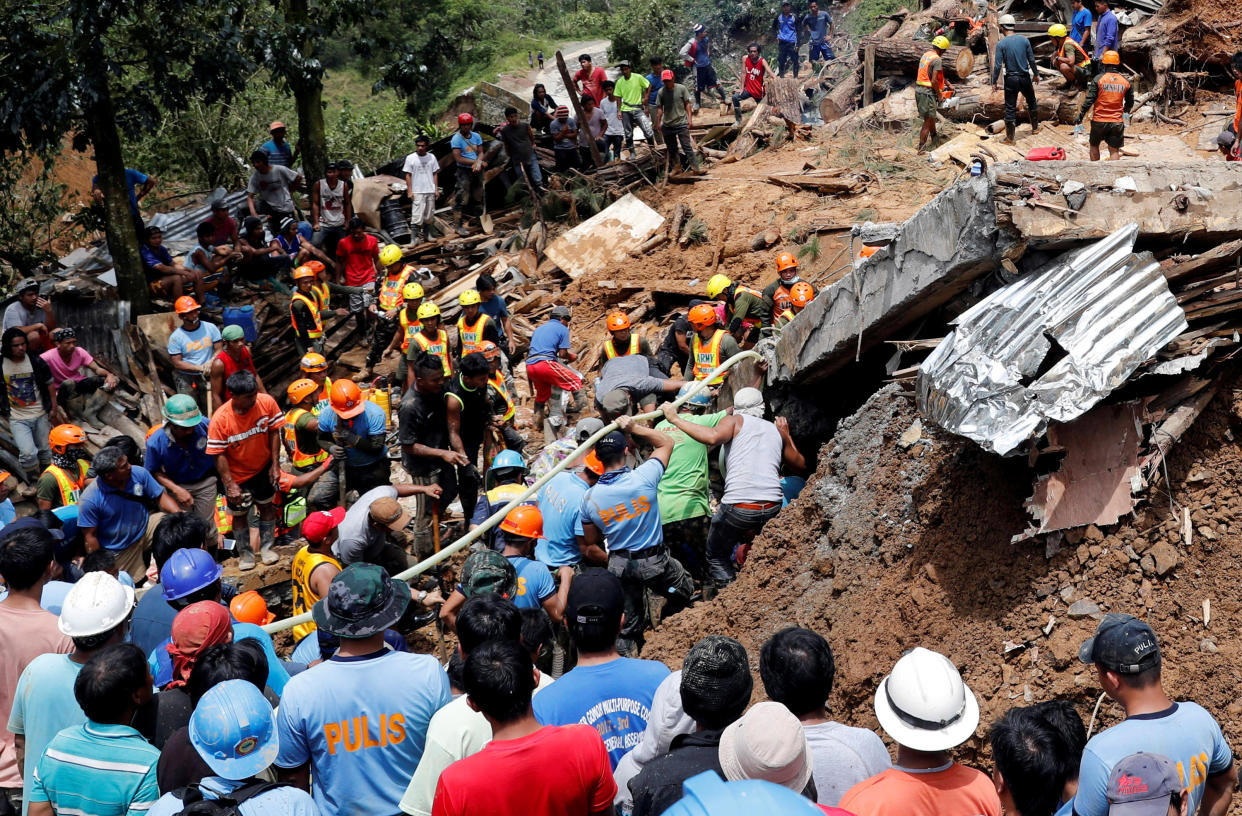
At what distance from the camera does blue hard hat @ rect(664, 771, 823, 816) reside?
8.44 ft

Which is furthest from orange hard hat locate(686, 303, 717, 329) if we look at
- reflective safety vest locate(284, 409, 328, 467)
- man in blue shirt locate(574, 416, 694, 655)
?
reflective safety vest locate(284, 409, 328, 467)

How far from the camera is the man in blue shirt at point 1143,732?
11.0ft

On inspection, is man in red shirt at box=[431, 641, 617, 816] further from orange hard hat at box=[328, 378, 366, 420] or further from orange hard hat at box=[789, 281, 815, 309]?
orange hard hat at box=[789, 281, 815, 309]

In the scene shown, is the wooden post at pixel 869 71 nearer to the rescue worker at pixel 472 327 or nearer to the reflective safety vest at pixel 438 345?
the rescue worker at pixel 472 327

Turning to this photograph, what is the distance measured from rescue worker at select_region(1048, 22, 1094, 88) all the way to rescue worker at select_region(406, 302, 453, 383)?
34.2 feet

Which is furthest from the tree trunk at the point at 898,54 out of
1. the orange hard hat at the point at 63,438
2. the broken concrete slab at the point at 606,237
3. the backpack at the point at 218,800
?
the backpack at the point at 218,800

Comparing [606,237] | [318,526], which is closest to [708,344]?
[318,526]

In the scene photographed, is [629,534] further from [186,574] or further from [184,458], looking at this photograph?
[184,458]

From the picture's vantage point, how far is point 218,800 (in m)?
3.31

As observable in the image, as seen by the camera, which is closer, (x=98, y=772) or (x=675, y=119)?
(x=98, y=772)

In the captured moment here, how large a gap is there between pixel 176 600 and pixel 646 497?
2760 millimetres

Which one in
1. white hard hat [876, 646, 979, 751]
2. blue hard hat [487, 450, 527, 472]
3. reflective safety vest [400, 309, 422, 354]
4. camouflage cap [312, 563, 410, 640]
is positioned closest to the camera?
white hard hat [876, 646, 979, 751]

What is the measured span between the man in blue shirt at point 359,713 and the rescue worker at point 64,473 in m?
5.07

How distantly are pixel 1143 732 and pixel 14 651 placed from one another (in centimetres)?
480
